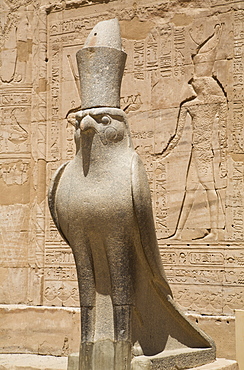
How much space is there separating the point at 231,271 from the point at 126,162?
313cm

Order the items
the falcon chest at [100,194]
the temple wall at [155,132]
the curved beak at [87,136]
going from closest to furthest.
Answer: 1. the falcon chest at [100,194]
2. the curved beak at [87,136]
3. the temple wall at [155,132]

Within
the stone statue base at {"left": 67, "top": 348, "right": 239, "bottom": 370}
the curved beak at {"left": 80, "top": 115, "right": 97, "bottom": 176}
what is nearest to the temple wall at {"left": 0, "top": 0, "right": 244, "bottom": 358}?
the stone statue base at {"left": 67, "top": 348, "right": 239, "bottom": 370}

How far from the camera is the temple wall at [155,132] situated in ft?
23.8

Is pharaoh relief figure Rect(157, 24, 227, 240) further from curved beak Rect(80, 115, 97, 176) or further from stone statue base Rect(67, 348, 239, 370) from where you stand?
curved beak Rect(80, 115, 97, 176)

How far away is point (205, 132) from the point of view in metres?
7.44

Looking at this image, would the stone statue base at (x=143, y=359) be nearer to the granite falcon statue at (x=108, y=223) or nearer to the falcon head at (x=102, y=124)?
the granite falcon statue at (x=108, y=223)

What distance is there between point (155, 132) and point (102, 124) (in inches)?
130

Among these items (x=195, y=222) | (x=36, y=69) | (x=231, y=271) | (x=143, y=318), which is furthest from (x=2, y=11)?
(x=143, y=318)

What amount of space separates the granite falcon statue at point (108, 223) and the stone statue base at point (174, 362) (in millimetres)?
84

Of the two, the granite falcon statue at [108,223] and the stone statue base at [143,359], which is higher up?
the granite falcon statue at [108,223]

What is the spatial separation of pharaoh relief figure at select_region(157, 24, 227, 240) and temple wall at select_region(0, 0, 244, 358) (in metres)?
0.01

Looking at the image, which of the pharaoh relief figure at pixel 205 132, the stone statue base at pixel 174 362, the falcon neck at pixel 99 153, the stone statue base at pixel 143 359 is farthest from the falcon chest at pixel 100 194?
the pharaoh relief figure at pixel 205 132

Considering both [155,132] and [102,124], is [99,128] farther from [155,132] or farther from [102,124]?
[155,132]

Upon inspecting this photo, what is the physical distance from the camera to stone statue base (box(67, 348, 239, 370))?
435 centimetres
